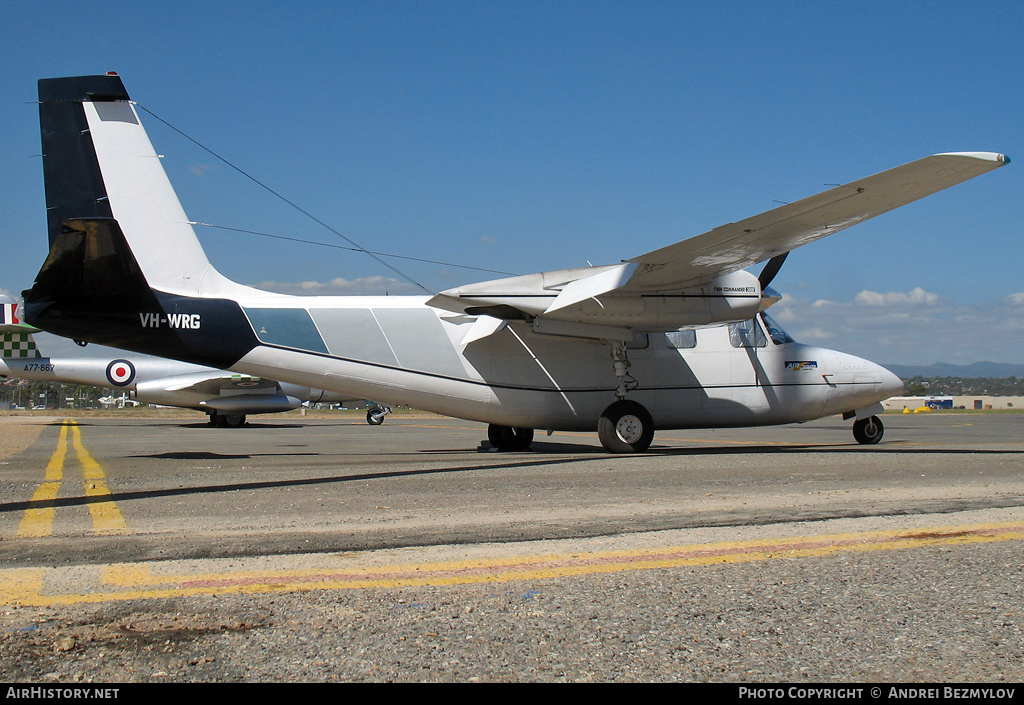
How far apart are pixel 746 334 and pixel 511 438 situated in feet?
15.5

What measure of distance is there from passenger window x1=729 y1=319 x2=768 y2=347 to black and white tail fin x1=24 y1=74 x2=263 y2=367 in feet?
27.1

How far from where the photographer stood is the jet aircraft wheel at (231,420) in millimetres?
28516

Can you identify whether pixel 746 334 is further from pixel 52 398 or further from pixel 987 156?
pixel 52 398

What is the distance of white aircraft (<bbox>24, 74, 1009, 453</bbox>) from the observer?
10.5 meters

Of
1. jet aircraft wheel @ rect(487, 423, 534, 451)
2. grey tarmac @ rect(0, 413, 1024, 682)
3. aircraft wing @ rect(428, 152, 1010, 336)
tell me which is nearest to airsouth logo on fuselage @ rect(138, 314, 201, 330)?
aircraft wing @ rect(428, 152, 1010, 336)

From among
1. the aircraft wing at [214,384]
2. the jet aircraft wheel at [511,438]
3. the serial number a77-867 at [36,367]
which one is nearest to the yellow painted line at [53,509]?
the jet aircraft wheel at [511,438]

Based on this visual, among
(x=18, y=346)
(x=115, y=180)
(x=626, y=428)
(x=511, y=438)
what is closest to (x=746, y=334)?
(x=626, y=428)

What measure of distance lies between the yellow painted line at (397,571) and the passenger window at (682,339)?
8.50 m

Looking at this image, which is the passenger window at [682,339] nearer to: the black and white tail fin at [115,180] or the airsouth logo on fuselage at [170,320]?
the black and white tail fin at [115,180]

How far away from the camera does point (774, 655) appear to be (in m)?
2.63

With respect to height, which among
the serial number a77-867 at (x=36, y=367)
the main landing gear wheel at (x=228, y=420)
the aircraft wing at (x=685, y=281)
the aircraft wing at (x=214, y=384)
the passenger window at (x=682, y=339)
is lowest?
the main landing gear wheel at (x=228, y=420)
